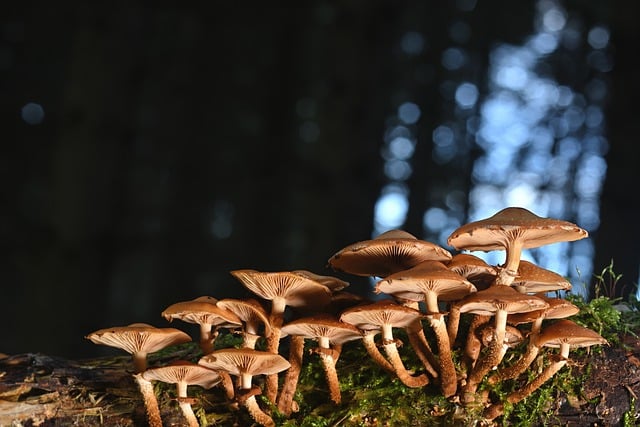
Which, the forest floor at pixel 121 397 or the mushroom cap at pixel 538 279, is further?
the forest floor at pixel 121 397

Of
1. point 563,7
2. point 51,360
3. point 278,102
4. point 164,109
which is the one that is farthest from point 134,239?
point 563,7

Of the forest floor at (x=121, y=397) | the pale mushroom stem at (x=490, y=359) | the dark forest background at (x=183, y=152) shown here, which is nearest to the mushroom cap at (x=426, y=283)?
the pale mushroom stem at (x=490, y=359)

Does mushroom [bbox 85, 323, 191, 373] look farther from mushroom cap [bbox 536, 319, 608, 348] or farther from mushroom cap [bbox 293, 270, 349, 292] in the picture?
mushroom cap [bbox 536, 319, 608, 348]


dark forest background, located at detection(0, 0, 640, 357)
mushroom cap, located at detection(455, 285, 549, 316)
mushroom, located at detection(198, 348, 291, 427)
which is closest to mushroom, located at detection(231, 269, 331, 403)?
mushroom, located at detection(198, 348, 291, 427)

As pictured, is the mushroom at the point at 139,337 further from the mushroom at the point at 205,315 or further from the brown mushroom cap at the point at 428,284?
the brown mushroom cap at the point at 428,284

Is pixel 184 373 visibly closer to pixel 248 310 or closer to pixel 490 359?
pixel 248 310

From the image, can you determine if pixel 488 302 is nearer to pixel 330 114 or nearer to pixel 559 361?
pixel 559 361
